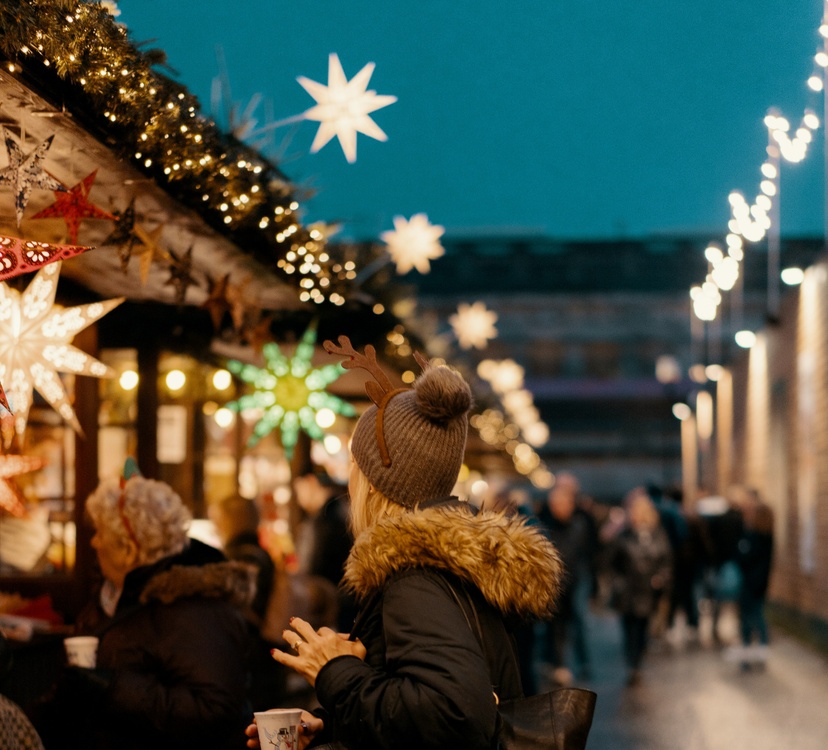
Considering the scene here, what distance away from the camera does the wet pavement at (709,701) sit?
1019cm

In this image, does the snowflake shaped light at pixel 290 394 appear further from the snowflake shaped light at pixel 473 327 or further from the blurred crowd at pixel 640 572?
the snowflake shaped light at pixel 473 327

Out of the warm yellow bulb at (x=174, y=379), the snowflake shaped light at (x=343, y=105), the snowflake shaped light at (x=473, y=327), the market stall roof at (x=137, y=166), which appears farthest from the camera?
the snowflake shaped light at (x=473, y=327)

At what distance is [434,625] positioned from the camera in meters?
3.04

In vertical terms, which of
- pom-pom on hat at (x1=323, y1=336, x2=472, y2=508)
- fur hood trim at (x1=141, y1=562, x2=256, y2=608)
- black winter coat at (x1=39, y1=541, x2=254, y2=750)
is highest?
pom-pom on hat at (x1=323, y1=336, x2=472, y2=508)

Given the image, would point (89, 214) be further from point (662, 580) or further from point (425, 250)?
point (662, 580)

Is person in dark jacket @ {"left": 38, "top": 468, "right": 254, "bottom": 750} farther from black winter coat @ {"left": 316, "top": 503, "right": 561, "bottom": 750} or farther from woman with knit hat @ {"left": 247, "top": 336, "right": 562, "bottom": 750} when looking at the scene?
black winter coat @ {"left": 316, "top": 503, "right": 561, "bottom": 750}

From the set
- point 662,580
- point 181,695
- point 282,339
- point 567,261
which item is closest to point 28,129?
point 181,695

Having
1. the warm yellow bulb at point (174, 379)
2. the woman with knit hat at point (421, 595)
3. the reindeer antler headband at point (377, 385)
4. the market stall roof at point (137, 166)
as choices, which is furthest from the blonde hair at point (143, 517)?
the warm yellow bulb at point (174, 379)

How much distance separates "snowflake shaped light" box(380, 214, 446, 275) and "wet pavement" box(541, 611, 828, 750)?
13.0ft

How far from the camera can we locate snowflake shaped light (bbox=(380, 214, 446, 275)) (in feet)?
35.2

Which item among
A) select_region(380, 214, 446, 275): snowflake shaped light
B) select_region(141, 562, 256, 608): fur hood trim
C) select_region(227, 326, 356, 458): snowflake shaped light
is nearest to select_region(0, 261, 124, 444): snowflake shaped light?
select_region(141, 562, 256, 608): fur hood trim

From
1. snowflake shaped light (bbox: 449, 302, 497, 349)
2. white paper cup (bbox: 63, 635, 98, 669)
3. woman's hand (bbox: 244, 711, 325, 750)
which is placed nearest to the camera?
woman's hand (bbox: 244, 711, 325, 750)

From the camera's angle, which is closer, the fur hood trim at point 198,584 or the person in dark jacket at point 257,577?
the fur hood trim at point 198,584

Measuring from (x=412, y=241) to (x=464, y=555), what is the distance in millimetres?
8050
